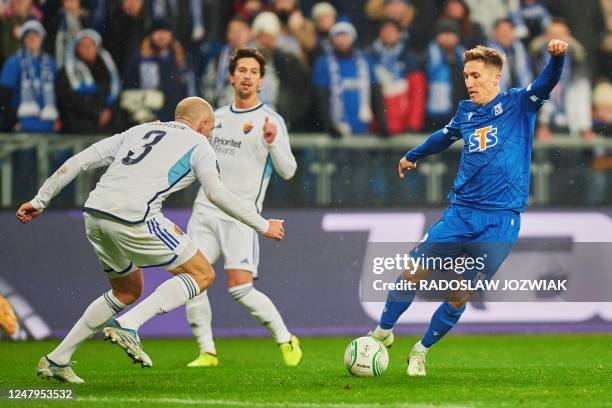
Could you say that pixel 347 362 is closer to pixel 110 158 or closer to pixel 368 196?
pixel 110 158

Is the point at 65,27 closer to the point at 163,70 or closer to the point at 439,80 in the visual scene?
the point at 163,70

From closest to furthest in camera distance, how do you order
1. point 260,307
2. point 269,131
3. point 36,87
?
point 269,131, point 260,307, point 36,87

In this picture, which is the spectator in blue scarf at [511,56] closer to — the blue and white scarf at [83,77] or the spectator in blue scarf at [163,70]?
the spectator in blue scarf at [163,70]

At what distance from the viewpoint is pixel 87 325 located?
7270 millimetres

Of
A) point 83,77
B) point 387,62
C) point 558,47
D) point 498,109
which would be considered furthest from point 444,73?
point 558,47

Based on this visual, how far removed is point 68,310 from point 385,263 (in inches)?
121

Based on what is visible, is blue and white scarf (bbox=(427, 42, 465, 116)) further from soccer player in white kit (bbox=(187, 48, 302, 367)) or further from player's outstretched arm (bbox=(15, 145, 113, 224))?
player's outstretched arm (bbox=(15, 145, 113, 224))

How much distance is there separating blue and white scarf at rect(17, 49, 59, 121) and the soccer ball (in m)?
5.07

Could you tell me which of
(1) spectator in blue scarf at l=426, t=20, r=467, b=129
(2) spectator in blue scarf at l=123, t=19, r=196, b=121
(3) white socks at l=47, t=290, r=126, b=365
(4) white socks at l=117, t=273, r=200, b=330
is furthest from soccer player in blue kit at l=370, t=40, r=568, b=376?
(2) spectator in blue scarf at l=123, t=19, r=196, b=121

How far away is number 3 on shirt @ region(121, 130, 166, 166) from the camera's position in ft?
23.3

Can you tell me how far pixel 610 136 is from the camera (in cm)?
Answer: 1202

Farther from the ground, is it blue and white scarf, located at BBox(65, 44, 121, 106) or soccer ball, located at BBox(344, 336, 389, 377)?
blue and white scarf, located at BBox(65, 44, 121, 106)

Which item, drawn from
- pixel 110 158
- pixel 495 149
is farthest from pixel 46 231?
pixel 495 149

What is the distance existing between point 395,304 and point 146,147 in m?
1.95
